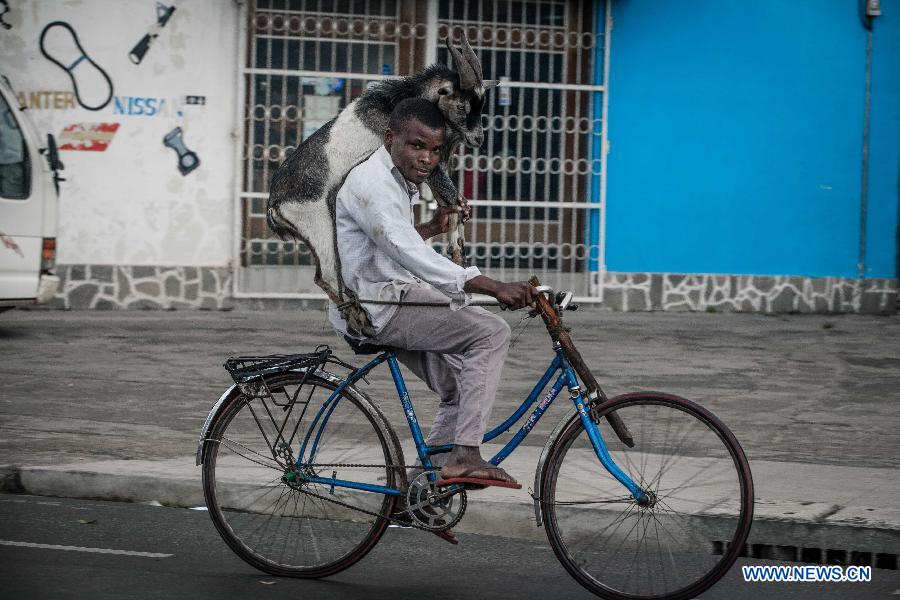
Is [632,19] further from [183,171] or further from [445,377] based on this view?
[445,377]

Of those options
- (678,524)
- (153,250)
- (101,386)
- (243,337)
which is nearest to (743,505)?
(678,524)

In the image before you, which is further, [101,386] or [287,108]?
[287,108]

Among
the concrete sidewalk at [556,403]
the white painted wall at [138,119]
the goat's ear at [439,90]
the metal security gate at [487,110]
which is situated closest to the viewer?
the goat's ear at [439,90]

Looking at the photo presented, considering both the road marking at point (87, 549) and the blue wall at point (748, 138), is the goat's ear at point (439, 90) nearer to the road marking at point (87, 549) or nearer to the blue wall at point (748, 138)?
the road marking at point (87, 549)

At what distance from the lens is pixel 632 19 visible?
49.5 feet

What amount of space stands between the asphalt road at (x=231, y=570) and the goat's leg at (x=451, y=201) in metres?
1.23

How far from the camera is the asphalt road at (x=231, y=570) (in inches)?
195

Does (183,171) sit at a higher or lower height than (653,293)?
higher

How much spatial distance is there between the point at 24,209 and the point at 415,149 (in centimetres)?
773

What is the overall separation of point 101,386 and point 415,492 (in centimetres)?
530

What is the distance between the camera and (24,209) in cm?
1188

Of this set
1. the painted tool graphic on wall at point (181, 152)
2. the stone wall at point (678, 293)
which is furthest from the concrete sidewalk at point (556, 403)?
the painted tool graphic on wall at point (181, 152)

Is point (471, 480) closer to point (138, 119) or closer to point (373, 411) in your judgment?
point (373, 411)

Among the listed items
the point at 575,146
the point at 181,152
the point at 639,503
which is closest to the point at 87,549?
the point at 639,503
